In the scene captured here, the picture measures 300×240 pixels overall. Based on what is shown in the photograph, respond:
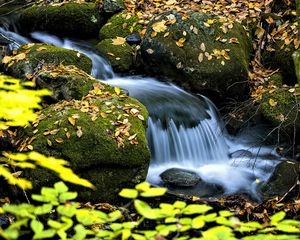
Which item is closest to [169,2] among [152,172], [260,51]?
[260,51]

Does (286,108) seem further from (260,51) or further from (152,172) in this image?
(152,172)

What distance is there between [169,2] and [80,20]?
2345 mm

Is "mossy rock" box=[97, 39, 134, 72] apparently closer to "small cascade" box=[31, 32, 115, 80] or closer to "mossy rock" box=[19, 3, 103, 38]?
"small cascade" box=[31, 32, 115, 80]

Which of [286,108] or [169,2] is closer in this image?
[286,108]

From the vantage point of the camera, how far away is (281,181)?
19.8ft

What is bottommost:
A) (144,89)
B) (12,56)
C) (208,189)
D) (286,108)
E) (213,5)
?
(208,189)

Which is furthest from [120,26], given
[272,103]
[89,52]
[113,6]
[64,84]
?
[272,103]

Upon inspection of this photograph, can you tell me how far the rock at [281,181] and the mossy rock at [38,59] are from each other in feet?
13.2

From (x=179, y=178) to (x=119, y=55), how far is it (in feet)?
12.6

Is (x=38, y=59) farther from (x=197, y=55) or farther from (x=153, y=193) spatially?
(x=153, y=193)

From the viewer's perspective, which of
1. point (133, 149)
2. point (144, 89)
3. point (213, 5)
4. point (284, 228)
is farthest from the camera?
point (213, 5)

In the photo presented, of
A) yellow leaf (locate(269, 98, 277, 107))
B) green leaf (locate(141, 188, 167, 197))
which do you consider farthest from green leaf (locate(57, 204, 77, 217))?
yellow leaf (locate(269, 98, 277, 107))

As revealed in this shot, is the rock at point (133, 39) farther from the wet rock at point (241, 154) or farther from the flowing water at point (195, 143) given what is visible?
the wet rock at point (241, 154)

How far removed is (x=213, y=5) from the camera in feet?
33.4
